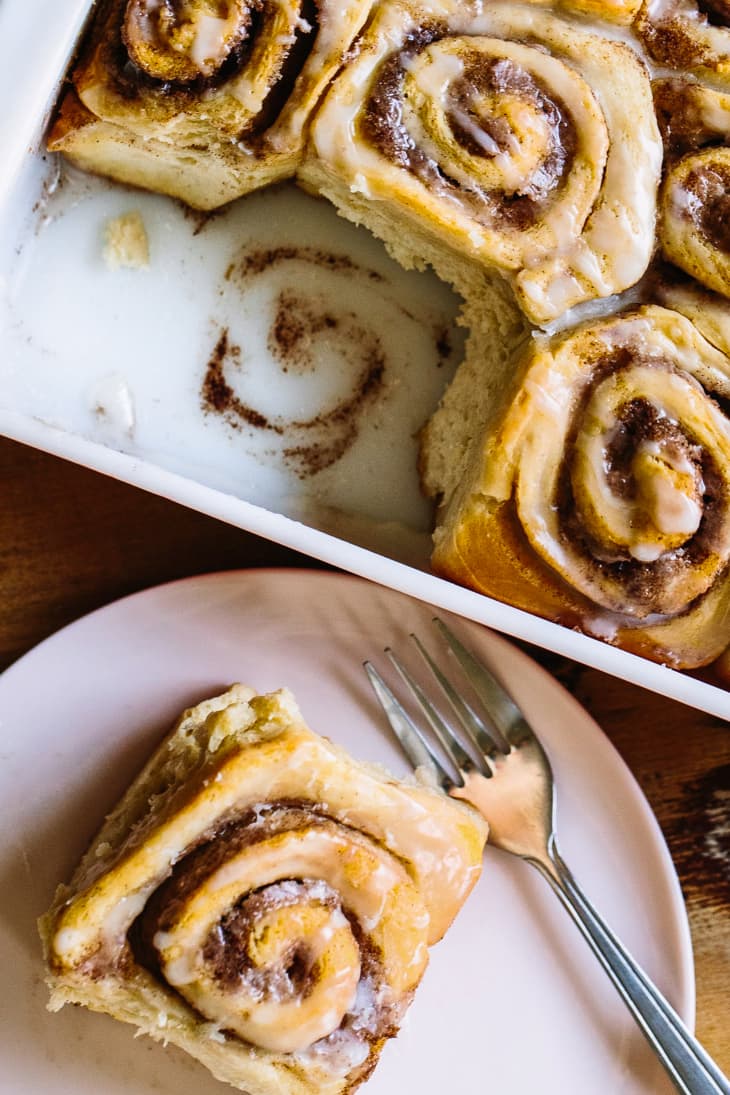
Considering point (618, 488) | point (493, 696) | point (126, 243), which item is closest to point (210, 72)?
point (126, 243)

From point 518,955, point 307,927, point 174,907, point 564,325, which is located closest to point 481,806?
point 518,955

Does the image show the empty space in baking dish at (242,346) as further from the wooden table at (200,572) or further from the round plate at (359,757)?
the round plate at (359,757)

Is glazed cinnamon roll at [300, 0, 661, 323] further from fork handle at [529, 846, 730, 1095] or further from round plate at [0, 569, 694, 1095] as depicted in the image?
fork handle at [529, 846, 730, 1095]

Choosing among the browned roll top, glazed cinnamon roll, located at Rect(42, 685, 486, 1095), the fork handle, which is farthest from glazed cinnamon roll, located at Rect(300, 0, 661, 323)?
the fork handle

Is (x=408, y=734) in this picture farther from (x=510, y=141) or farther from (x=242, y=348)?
(x=510, y=141)

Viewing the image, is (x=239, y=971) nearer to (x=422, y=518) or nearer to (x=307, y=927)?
(x=307, y=927)
